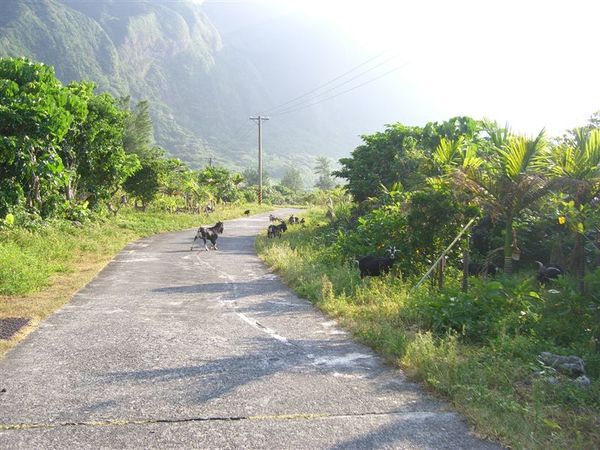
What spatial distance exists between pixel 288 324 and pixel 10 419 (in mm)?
4185

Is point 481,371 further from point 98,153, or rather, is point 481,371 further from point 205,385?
point 98,153

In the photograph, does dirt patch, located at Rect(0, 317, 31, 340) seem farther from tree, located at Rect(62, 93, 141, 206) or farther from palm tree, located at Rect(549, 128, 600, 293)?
tree, located at Rect(62, 93, 141, 206)

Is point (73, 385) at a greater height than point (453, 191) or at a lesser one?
lesser

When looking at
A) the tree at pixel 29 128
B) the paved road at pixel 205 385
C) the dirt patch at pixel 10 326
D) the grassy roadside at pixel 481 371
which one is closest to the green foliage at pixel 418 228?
the grassy roadside at pixel 481 371

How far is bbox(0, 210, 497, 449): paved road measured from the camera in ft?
13.7

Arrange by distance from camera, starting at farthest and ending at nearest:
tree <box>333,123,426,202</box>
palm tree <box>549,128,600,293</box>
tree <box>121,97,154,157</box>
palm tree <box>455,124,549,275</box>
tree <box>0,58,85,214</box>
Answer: tree <box>121,97,154,157</box> → tree <box>333,123,426,202</box> → tree <box>0,58,85,214</box> → palm tree <box>455,124,549,275</box> → palm tree <box>549,128,600,293</box>

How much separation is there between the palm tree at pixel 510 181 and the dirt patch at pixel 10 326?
748 cm

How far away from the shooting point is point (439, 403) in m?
4.93

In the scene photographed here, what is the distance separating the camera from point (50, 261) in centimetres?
1227

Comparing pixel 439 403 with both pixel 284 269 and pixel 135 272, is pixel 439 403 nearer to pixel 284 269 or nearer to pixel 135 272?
pixel 284 269

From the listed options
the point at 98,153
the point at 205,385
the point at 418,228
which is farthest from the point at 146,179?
the point at 205,385

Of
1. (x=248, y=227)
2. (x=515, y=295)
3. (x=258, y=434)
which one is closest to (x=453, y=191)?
(x=515, y=295)

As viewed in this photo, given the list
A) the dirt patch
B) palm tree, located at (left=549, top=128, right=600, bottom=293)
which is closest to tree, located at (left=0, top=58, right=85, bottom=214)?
the dirt patch

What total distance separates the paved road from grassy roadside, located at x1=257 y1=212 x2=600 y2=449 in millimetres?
228
